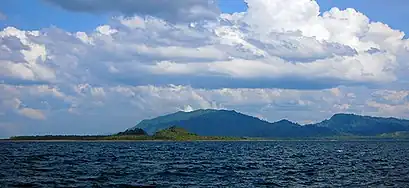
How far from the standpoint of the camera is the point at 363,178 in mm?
69625

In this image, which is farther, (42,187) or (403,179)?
(403,179)

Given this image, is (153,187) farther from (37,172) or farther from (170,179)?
(37,172)

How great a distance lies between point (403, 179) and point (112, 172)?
123 ft

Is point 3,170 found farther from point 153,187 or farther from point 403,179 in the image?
point 403,179

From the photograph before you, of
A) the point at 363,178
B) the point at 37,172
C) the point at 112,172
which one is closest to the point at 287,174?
the point at 363,178

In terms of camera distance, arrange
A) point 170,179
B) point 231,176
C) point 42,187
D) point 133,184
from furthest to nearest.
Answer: point 231,176
point 170,179
point 133,184
point 42,187

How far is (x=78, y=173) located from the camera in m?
73.1

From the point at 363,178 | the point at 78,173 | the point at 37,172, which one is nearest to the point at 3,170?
the point at 37,172

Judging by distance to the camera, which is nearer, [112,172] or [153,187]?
[153,187]

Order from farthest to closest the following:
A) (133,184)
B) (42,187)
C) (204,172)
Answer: (204,172)
(133,184)
(42,187)

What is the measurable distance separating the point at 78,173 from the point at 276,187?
28.0m

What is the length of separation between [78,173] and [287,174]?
27.9 metres

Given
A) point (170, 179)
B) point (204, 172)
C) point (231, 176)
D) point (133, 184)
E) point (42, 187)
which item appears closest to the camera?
point (42, 187)

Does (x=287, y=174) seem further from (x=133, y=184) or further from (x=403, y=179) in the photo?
(x=133, y=184)
